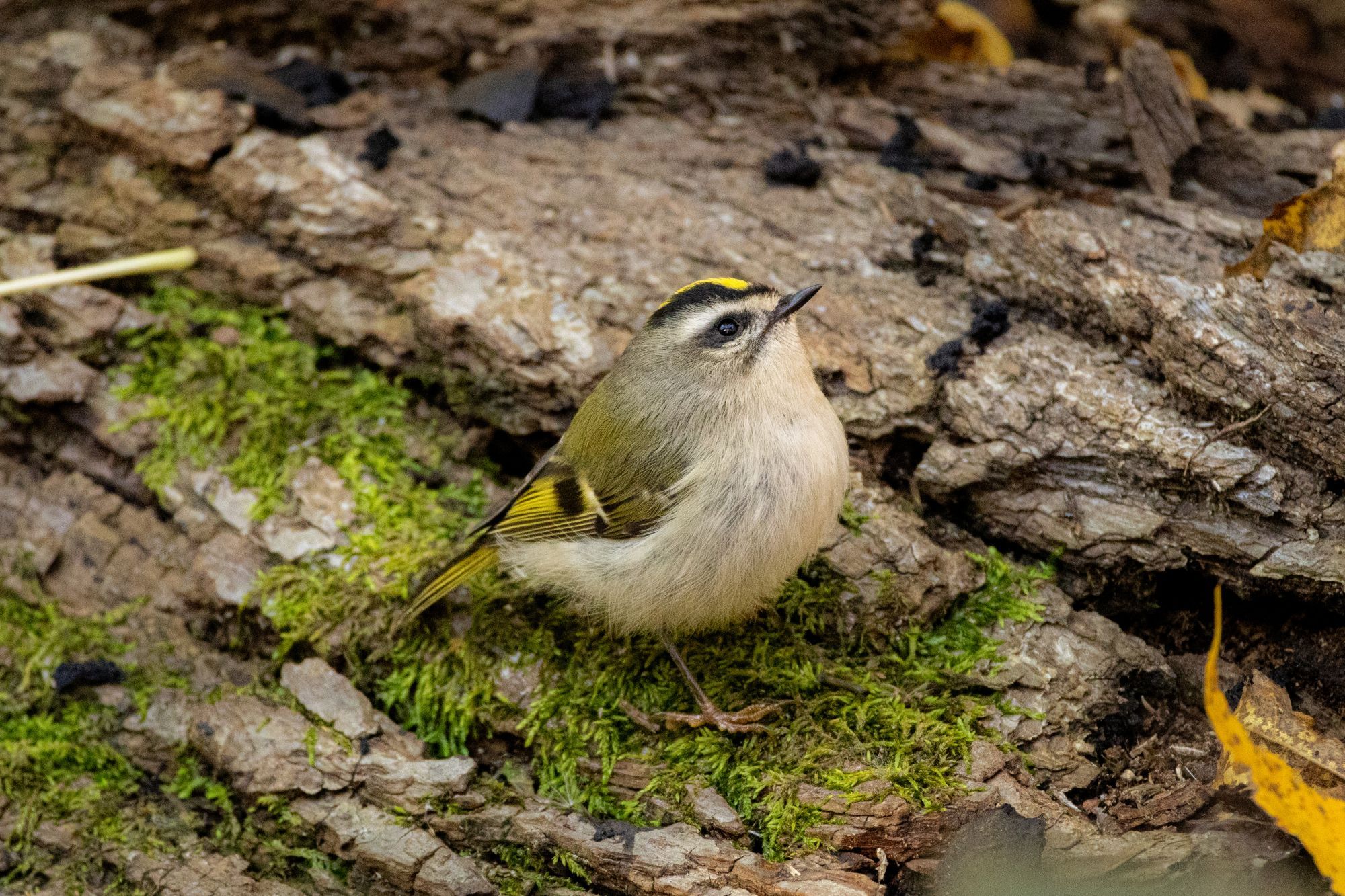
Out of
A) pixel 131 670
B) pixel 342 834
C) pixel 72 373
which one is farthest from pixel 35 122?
pixel 342 834

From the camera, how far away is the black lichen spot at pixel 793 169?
387 cm

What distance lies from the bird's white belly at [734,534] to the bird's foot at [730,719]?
0.23 meters

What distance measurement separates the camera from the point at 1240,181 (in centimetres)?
360

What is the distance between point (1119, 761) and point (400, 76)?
12.1 feet

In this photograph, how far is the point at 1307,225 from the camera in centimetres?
289

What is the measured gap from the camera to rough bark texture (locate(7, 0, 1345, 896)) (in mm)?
2613

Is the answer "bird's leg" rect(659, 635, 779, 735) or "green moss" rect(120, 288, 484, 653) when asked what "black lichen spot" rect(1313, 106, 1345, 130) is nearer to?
"bird's leg" rect(659, 635, 779, 735)

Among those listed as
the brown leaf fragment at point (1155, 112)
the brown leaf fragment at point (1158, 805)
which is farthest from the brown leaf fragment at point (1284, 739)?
the brown leaf fragment at point (1155, 112)

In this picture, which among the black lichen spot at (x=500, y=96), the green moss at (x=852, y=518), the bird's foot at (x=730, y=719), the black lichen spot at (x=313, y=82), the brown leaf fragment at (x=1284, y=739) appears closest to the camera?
the brown leaf fragment at (x=1284, y=739)

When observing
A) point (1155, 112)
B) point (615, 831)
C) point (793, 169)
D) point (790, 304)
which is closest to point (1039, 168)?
point (1155, 112)

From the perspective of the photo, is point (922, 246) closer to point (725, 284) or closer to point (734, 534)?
point (725, 284)

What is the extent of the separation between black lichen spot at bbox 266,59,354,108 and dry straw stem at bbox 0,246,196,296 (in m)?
0.79

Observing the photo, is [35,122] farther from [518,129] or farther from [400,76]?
[518,129]

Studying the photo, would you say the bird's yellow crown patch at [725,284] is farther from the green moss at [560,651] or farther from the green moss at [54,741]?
the green moss at [54,741]
